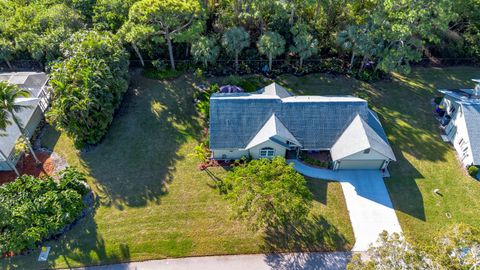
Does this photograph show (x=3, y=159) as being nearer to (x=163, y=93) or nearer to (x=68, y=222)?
(x=68, y=222)

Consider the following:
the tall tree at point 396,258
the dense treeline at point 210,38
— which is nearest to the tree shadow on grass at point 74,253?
the dense treeline at point 210,38

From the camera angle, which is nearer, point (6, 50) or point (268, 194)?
point (268, 194)

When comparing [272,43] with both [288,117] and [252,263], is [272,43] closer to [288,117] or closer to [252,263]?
[288,117]

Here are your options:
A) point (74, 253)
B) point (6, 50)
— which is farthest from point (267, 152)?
point (6, 50)

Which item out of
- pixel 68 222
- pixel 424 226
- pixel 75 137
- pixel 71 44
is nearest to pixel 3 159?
pixel 75 137

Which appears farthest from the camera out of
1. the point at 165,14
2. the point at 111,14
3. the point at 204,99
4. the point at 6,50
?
the point at 111,14

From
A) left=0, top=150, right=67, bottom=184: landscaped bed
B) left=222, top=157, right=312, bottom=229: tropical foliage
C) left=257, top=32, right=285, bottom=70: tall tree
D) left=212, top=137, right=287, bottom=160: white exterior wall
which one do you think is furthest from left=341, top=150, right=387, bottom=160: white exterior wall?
left=0, top=150, right=67, bottom=184: landscaped bed

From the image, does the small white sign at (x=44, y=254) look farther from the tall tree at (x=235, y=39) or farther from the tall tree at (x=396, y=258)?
the tall tree at (x=235, y=39)
